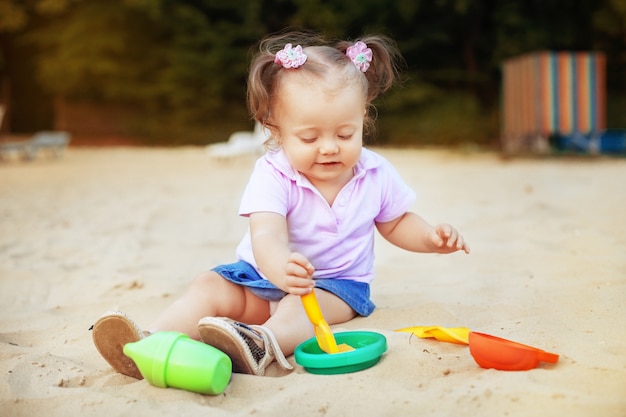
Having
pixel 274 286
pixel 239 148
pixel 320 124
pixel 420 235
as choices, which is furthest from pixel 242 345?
pixel 239 148

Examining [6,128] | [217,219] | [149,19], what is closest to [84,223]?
[217,219]

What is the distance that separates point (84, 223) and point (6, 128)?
504 inches

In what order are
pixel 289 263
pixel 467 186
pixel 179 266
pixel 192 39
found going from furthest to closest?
pixel 192 39 → pixel 467 186 → pixel 179 266 → pixel 289 263

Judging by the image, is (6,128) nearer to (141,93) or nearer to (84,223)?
(141,93)

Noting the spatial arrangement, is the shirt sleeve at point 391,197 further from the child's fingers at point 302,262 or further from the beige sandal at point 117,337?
the beige sandal at point 117,337

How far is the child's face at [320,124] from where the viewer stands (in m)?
1.99

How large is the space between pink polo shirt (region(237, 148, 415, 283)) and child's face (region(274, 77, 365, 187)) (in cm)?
10

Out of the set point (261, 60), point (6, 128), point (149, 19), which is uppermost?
point (149, 19)

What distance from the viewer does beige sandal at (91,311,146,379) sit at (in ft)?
5.76

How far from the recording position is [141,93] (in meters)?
14.7

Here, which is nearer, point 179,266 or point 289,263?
point 289,263

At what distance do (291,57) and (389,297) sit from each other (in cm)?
99

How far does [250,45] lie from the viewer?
1399 centimetres

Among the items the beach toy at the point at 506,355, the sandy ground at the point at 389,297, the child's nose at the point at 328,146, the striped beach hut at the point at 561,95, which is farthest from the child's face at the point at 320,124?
the striped beach hut at the point at 561,95
